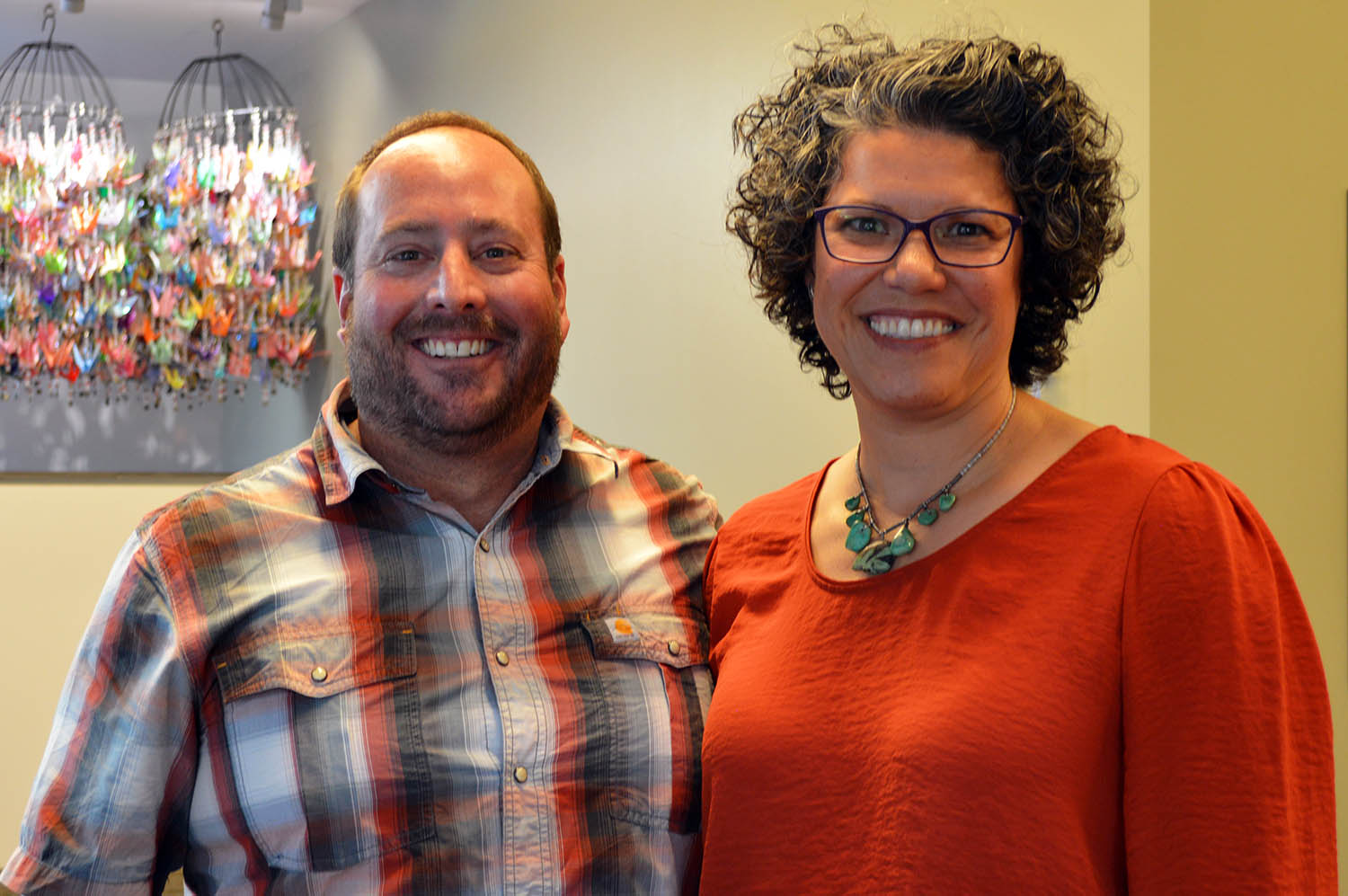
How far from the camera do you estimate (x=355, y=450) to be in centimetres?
168

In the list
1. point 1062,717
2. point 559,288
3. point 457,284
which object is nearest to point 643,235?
point 559,288

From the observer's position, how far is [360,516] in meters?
1.68

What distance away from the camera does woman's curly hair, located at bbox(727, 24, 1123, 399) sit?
4.77 feet

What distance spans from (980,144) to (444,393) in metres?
0.74

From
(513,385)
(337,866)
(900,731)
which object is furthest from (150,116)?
(900,731)

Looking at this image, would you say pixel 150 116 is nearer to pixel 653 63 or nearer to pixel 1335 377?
pixel 653 63

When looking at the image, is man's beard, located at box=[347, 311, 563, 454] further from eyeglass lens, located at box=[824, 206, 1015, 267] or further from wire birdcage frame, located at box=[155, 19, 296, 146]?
wire birdcage frame, located at box=[155, 19, 296, 146]

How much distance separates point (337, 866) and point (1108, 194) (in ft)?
3.96

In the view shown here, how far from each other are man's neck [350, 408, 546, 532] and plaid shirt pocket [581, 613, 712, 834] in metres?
0.22

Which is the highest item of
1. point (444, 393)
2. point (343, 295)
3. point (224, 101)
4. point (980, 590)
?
point (224, 101)

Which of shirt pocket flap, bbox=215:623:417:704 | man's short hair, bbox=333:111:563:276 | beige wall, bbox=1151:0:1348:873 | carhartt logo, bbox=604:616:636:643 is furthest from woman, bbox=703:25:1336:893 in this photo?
beige wall, bbox=1151:0:1348:873

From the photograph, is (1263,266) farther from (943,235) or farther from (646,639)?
(646,639)

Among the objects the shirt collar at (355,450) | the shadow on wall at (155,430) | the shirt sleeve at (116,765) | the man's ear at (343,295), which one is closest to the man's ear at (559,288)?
the shirt collar at (355,450)

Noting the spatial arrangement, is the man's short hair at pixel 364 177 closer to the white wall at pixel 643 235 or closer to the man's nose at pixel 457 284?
the man's nose at pixel 457 284
